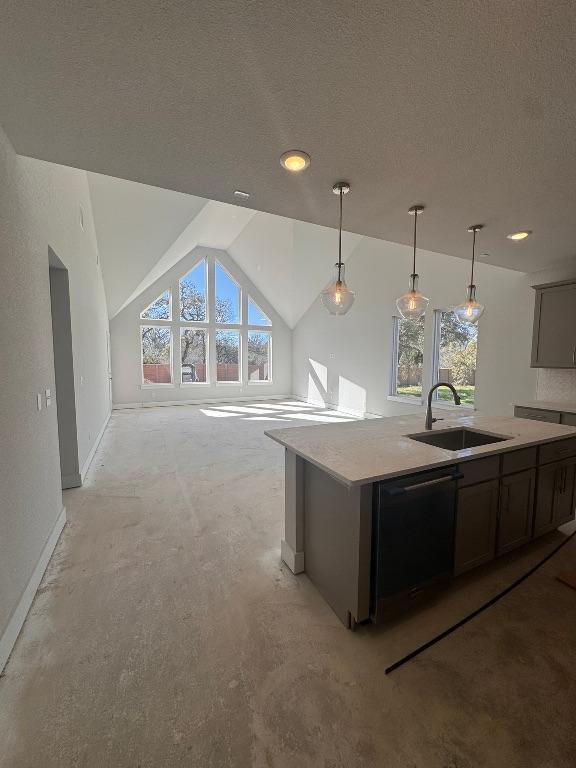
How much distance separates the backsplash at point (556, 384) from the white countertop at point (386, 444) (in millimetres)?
1914

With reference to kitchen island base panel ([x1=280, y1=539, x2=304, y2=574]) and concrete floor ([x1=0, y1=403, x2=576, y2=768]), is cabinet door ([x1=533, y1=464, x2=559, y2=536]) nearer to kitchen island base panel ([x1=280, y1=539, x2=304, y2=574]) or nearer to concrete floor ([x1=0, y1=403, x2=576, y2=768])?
concrete floor ([x1=0, y1=403, x2=576, y2=768])

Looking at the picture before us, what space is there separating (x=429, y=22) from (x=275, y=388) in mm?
9535

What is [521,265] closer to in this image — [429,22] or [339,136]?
[339,136]

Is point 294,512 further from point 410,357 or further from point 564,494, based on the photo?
point 410,357

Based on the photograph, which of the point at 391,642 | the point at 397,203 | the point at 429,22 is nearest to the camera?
the point at 429,22

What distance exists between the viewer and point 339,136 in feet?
5.50

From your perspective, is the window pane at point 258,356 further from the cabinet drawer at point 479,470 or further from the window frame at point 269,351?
the cabinet drawer at point 479,470

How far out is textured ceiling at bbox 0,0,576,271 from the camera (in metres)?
1.08

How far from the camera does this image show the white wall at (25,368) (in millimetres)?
1627

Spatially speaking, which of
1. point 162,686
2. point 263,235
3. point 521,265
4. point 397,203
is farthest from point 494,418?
point 263,235

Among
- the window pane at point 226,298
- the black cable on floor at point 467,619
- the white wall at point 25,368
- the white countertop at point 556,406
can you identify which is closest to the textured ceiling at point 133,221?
the white wall at point 25,368

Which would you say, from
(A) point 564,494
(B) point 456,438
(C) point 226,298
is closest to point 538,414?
(A) point 564,494

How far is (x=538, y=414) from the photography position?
146 inches

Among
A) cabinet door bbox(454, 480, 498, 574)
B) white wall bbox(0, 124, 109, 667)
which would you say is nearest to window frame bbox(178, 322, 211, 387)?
white wall bbox(0, 124, 109, 667)
